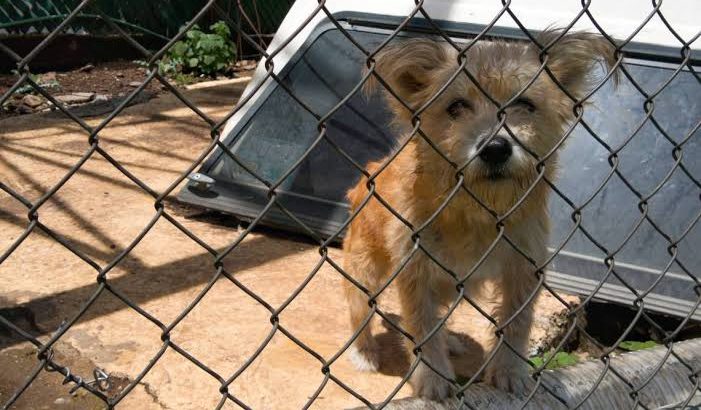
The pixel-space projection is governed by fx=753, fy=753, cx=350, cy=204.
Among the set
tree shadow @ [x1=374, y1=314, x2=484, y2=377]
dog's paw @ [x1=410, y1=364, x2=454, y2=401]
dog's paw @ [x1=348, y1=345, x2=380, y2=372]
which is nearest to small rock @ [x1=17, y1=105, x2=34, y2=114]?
tree shadow @ [x1=374, y1=314, x2=484, y2=377]

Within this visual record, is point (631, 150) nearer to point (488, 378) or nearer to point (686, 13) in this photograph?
point (686, 13)

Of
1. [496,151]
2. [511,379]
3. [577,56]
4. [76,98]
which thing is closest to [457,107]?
[496,151]

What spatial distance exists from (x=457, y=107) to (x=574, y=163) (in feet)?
5.73

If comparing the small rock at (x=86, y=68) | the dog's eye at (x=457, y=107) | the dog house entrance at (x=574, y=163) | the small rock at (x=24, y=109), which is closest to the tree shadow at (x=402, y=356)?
the dog house entrance at (x=574, y=163)

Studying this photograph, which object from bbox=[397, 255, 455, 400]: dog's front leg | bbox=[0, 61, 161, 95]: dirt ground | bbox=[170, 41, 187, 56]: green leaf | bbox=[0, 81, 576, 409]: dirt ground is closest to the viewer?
bbox=[397, 255, 455, 400]: dog's front leg

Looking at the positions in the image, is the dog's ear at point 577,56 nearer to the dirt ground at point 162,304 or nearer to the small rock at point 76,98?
the dirt ground at point 162,304

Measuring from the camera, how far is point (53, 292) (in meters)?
4.00

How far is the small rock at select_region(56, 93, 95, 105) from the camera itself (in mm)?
7629

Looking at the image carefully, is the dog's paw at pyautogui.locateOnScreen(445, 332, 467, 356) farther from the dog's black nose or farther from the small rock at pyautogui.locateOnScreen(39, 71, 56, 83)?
the small rock at pyautogui.locateOnScreen(39, 71, 56, 83)

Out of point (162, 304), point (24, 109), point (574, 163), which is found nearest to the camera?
point (162, 304)

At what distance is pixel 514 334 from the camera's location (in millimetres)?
3182

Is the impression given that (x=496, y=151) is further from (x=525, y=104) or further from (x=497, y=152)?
(x=525, y=104)

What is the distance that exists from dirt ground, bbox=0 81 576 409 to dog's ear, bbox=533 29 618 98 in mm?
1438

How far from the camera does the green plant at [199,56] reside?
347 inches
